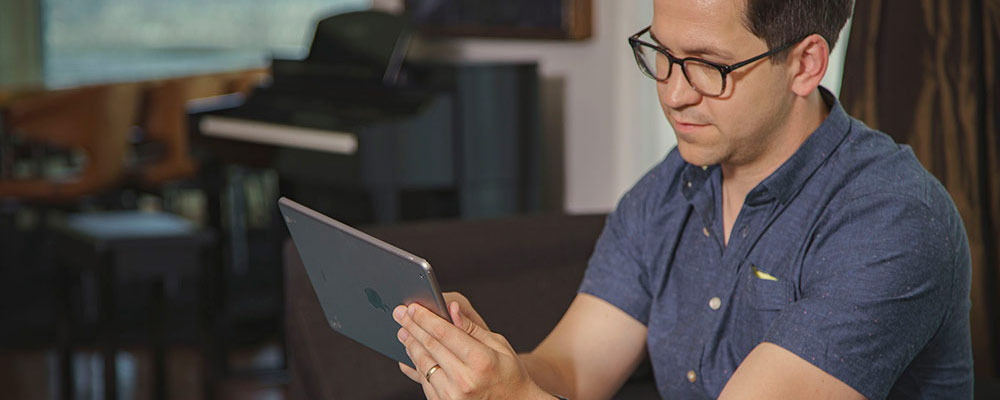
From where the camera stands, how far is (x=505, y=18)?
352cm

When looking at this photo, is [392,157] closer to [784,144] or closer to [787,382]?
[784,144]

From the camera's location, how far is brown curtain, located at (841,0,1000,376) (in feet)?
6.15

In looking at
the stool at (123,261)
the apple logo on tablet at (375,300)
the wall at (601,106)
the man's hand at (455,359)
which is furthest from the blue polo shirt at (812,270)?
the stool at (123,261)

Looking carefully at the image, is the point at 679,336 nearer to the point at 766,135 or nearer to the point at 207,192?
the point at 766,135

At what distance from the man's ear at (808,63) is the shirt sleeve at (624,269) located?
337mm

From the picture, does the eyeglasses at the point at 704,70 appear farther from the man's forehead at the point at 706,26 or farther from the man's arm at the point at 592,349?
the man's arm at the point at 592,349

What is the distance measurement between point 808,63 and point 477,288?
876 mm

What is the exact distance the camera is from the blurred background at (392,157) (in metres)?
1.93

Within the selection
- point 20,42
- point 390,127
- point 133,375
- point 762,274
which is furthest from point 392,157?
point 20,42

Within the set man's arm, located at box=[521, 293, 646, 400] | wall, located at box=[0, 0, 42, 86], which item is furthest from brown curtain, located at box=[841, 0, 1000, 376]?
wall, located at box=[0, 0, 42, 86]

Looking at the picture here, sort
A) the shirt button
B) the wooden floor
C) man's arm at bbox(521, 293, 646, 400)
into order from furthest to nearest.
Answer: the wooden floor < man's arm at bbox(521, 293, 646, 400) < the shirt button

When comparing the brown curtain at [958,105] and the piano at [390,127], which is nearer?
the brown curtain at [958,105]

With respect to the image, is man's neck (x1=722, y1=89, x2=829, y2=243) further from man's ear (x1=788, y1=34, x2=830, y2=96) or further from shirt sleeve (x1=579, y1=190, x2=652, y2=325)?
shirt sleeve (x1=579, y1=190, x2=652, y2=325)

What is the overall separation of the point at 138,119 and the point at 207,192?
147 cm
